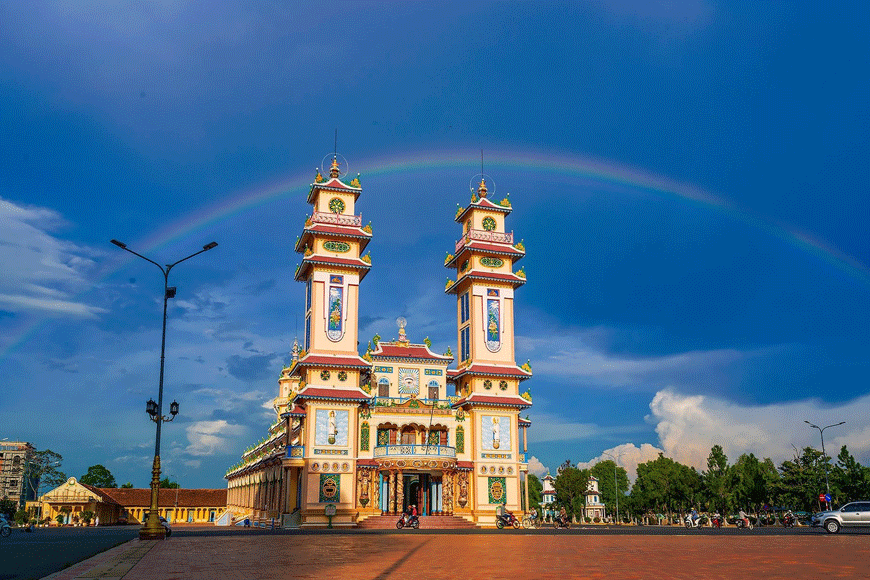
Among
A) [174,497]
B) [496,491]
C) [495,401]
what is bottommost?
[174,497]

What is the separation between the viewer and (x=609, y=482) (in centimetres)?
9788

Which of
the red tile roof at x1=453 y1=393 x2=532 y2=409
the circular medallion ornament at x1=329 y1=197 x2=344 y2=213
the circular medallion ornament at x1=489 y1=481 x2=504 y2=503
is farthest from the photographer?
the circular medallion ornament at x1=329 y1=197 x2=344 y2=213

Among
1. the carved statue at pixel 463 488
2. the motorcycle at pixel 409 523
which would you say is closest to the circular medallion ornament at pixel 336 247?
the carved statue at pixel 463 488

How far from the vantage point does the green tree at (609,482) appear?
96750 mm

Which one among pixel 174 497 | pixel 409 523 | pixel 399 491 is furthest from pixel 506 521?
pixel 174 497

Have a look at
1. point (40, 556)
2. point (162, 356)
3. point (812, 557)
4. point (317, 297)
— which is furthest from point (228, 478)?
point (812, 557)

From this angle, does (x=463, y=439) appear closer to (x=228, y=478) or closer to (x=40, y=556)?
(x=40, y=556)

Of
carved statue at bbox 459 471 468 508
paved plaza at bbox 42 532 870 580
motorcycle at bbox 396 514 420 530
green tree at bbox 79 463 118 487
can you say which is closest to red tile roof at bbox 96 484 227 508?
green tree at bbox 79 463 118 487

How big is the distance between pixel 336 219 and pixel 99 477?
9496cm

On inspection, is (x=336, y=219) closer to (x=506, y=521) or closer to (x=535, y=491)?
(x=506, y=521)

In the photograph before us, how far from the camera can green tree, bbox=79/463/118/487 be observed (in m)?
130

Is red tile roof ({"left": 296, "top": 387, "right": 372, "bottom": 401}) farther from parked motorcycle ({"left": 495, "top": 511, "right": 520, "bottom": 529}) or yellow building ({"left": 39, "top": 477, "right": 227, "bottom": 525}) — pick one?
yellow building ({"left": 39, "top": 477, "right": 227, "bottom": 525})

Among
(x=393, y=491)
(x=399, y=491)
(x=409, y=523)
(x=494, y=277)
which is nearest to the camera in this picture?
(x=409, y=523)

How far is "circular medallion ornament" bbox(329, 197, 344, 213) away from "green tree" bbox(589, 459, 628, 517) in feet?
178
